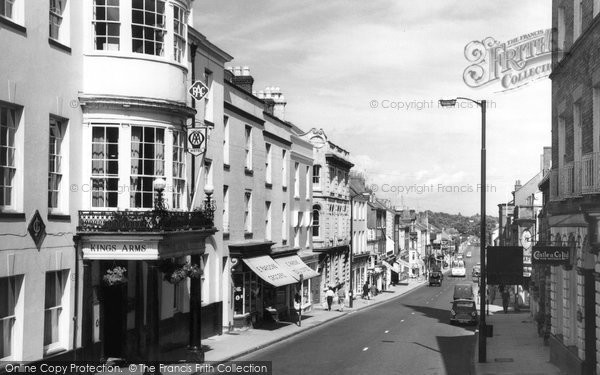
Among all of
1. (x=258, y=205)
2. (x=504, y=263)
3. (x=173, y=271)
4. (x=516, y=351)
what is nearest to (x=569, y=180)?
(x=504, y=263)

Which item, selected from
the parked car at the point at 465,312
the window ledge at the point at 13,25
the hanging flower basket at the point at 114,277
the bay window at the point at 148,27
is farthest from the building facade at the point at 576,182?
the parked car at the point at 465,312

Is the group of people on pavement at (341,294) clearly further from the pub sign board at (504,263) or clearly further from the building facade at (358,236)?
the pub sign board at (504,263)

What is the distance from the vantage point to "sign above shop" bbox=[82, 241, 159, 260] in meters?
18.8

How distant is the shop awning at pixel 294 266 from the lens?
36.7 m

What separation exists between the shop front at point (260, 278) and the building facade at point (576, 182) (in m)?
13.4

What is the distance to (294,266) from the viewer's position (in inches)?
1502

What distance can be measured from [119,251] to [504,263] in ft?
54.9

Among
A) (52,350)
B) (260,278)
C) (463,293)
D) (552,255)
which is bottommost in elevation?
(463,293)

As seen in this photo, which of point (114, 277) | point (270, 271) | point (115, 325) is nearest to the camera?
point (114, 277)

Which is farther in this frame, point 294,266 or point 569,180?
point 294,266

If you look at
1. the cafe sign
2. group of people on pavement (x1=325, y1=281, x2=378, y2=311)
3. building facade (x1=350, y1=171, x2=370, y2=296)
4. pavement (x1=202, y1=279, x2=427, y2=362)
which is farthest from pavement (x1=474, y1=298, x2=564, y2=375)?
building facade (x1=350, y1=171, x2=370, y2=296)

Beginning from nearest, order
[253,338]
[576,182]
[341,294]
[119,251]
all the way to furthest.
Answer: [576,182] < [119,251] < [253,338] < [341,294]

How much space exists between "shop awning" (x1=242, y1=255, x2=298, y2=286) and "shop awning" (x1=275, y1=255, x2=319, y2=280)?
1126 mm

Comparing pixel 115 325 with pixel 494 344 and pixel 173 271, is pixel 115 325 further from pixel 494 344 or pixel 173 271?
pixel 494 344
